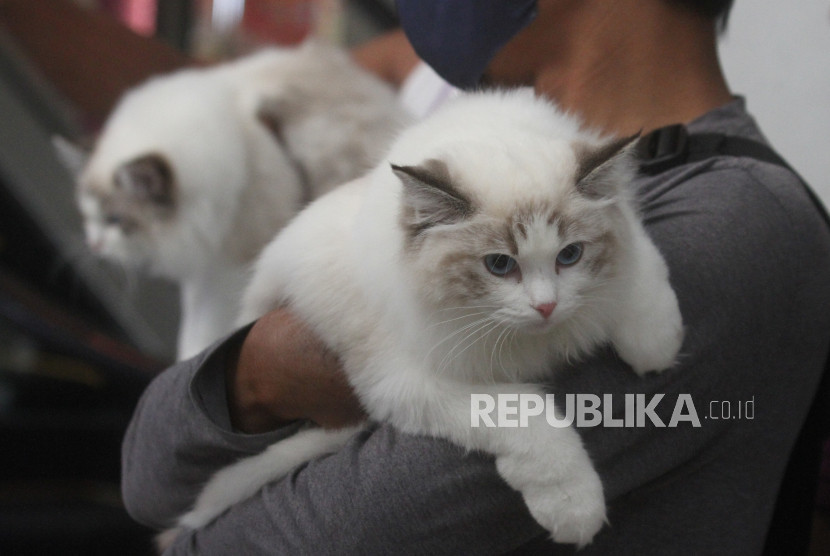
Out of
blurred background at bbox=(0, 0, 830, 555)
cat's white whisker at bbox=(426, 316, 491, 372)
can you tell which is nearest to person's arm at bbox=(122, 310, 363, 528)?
cat's white whisker at bbox=(426, 316, 491, 372)

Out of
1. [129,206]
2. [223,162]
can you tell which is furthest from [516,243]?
[129,206]

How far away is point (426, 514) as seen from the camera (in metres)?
0.71

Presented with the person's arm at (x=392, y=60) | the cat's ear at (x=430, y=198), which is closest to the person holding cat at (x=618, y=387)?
the cat's ear at (x=430, y=198)

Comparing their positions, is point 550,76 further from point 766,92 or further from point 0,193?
point 0,193

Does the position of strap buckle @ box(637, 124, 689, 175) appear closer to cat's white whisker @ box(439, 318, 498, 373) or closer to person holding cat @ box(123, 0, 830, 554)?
person holding cat @ box(123, 0, 830, 554)

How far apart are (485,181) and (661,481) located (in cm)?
43

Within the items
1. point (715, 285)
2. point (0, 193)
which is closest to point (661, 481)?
point (715, 285)

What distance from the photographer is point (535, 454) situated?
0.69 meters

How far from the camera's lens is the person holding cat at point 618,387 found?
2.39 feet

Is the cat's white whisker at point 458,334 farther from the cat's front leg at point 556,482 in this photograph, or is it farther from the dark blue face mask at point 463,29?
the dark blue face mask at point 463,29

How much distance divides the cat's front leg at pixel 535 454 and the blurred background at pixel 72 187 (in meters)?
1.10

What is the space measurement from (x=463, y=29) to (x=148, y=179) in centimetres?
96

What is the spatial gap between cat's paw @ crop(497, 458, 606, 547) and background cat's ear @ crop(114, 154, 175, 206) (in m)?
1.22

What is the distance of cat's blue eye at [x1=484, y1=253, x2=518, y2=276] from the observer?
70cm
